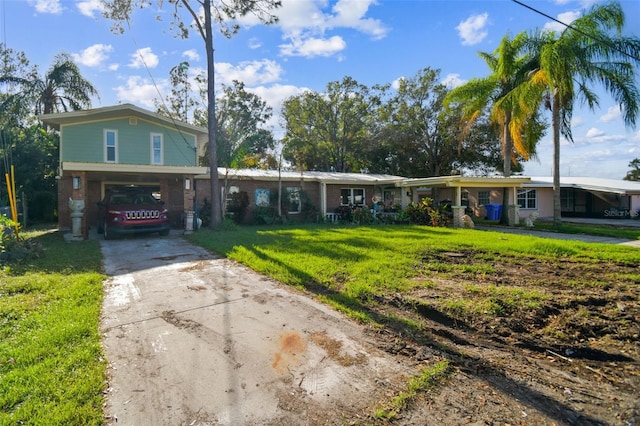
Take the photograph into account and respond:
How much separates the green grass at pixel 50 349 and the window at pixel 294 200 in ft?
40.4

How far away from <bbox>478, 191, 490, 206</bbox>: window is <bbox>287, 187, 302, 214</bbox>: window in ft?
43.0

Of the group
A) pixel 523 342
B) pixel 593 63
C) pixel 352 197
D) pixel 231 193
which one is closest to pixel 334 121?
pixel 352 197

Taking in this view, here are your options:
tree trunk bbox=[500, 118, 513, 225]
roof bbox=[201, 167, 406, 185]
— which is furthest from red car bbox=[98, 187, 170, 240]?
tree trunk bbox=[500, 118, 513, 225]

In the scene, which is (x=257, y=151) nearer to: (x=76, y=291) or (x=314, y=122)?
(x=314, y=122)

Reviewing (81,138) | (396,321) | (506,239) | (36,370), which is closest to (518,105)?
(506,239)

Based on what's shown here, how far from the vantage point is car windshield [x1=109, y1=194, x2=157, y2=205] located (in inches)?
469

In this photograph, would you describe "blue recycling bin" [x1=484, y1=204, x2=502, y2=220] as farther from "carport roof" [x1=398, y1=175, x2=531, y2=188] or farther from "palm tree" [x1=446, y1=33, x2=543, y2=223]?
"carport roof" [x1=398, y1=175, x2=531, y2=188]

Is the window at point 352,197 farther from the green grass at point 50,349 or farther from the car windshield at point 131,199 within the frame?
the green grass at point 50,349

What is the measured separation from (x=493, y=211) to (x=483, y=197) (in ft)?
7.72

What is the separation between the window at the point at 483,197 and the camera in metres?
23.6

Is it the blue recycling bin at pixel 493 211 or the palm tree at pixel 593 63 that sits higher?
the palm tree at pixel 593 63

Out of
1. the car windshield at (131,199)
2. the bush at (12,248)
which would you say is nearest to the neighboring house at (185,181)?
the car windshield at (131,199)

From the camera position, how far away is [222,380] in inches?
124

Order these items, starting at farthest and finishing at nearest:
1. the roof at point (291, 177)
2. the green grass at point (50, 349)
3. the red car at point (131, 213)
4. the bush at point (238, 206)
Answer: the roof at point (291, 177) → the bush at point (238, 206) → the red car at point (131, 213) → the green grass at point (50, 349)
